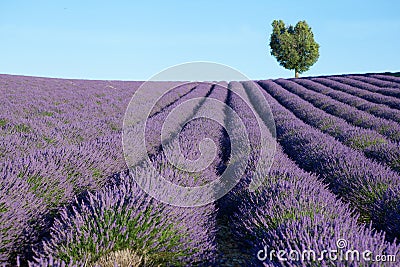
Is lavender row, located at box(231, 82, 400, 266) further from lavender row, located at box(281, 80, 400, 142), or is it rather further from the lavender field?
lavender row, located at box(281, 80, 400, 142)

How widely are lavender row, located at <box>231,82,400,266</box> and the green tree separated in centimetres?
3363

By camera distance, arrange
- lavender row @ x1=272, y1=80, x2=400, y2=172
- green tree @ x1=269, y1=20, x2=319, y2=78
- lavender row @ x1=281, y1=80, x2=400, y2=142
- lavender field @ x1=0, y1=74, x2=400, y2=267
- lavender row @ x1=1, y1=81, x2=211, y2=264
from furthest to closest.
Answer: green tree @ x1=269, y1=20, x2=319, y2=78 < lavender row @ x1=281, y1=80, x2=400, y2=142 < lavender row @ x1=272, y1=80, x2=400, y2=172 < lavender row @ x1=1, y1=81, x2=211, y2=264 < lavender field @ x1=0, y1=74, x2=400, y2=267

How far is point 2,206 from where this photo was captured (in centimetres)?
265

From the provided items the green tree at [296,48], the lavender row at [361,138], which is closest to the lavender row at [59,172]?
the lavender row at [361,138]

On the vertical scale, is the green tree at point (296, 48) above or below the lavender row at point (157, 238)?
above

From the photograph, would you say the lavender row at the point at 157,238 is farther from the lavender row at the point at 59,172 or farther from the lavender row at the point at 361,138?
the lavender row at the point at 361,138

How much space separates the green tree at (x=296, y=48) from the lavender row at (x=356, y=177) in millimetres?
31139

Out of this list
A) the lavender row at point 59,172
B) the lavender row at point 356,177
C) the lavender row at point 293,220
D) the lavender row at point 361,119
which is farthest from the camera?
the lavender row at point 361,119

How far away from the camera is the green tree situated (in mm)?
35750

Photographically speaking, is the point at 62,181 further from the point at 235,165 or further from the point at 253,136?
the point at 253,136

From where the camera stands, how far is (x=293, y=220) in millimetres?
2455

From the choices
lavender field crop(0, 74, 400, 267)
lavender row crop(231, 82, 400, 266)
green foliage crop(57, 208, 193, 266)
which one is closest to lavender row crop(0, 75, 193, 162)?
lavender field crop(0, 74, 400, 267)

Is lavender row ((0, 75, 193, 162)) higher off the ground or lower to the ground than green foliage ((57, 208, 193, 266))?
higher

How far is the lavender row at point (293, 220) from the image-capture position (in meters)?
2.07
